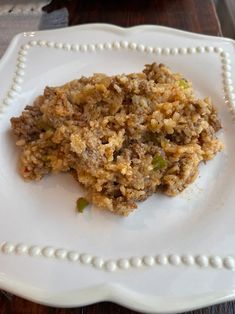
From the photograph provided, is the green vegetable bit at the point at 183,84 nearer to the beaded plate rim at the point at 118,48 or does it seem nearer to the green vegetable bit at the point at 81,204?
the beaded plate rim at the point at 118,48

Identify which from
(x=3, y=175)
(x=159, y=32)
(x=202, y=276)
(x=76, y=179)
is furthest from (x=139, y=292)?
(x=159, y=32)

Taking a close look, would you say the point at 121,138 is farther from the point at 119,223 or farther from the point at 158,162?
the point at 119,223

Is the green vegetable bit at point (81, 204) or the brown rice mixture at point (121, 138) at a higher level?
Answer: the brown rice mixture at point (121, 138)

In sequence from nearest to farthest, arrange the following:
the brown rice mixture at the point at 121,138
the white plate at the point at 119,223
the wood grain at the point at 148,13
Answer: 1. the white plate at the point at 119,223
2. the brown rice mixture at the point at 121,138
3. the wood grain at the point at 148,13

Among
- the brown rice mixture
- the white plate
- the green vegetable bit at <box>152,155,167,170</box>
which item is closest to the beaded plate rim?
the white plate

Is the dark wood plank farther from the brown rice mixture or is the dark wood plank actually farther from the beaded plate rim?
the brown rice mixture

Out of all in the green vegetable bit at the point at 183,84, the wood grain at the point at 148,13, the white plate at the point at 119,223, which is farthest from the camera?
the wood grain at the point at 148,13

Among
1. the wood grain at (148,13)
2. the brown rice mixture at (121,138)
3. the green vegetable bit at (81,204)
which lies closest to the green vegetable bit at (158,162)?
the brown rice mixture at (121,138)

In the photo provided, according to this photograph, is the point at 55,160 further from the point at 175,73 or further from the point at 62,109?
the point at 175,73
